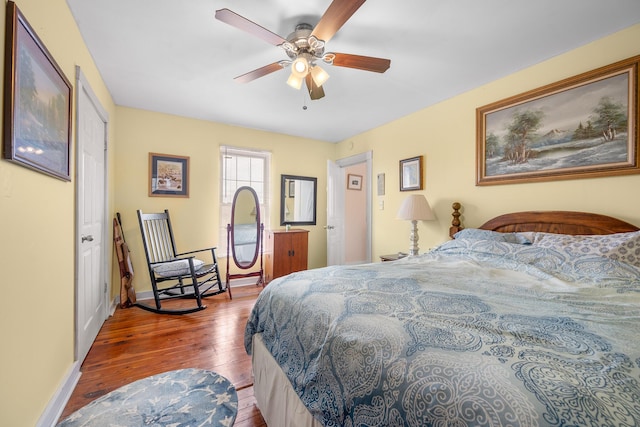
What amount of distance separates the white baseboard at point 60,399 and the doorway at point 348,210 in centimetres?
319

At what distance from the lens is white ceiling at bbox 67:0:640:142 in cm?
163

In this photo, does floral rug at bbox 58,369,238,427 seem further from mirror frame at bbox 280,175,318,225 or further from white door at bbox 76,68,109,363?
mirror frame at bbox 280,175,318,225

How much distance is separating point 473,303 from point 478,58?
2.03 meters

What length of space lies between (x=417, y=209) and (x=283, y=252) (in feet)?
6.30

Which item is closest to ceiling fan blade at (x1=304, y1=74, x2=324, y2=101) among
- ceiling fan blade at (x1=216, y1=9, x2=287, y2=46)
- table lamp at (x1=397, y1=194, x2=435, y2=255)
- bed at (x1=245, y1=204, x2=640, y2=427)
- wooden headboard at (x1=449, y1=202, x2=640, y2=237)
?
ceiling fan blade at (x1=216, y1=9, x2=287, y2=46)

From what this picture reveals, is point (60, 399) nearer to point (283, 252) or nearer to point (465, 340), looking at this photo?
point (465, 340)

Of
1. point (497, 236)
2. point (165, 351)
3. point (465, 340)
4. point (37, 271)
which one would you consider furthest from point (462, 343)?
point (165, 351)

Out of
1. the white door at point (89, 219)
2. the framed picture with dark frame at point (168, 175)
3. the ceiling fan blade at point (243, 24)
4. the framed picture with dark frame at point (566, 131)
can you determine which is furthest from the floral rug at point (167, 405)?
the framed picture with dark frame at point (168, 175)

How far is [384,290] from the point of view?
1279 millimetres

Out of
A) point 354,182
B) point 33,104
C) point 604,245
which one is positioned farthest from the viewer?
point 354,182

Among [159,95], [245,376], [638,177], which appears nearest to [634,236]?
[638,177]

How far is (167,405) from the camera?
0.98m

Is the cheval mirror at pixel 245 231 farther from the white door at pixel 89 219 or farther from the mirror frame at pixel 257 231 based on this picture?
the white door at pixel 89 219

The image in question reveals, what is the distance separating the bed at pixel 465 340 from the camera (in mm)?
577
